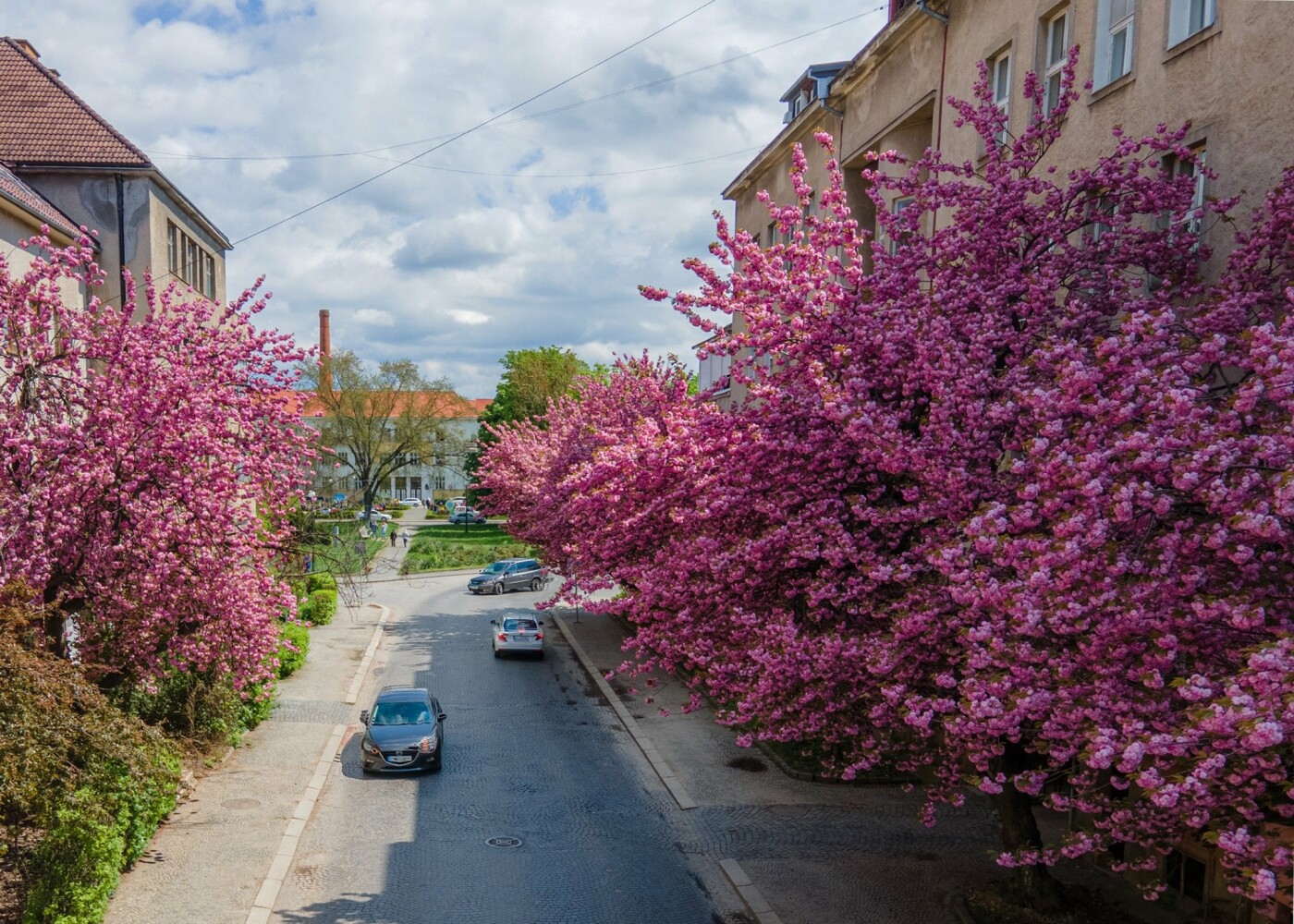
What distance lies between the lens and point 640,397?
105 ft

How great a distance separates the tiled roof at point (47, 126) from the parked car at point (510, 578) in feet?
90.1

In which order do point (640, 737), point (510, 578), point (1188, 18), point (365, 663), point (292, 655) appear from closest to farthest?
point (1188, 18) < point (640, 737) < point (292, 655) < point (365, 663) < point (510, 578)

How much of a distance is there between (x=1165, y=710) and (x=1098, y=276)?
5.61 m

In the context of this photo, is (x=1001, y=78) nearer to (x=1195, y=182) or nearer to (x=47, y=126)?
(x=1195, y=182)

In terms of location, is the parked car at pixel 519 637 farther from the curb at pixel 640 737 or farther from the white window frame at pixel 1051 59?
the white window frame at pixel 1051 59

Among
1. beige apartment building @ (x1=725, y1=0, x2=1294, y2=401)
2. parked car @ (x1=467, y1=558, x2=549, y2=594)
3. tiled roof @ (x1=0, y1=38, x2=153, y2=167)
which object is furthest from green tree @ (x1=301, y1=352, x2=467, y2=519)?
beige apartment building @ (x1=725, y1=0, x2=1294, y2=401)

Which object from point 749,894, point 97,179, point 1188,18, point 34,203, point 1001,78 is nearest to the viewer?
point 1188,18

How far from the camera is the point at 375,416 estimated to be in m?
75.9

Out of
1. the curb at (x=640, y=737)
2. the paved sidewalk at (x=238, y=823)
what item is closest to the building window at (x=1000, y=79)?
the curb at (x=640, y=737)

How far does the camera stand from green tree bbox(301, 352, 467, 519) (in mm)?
74438

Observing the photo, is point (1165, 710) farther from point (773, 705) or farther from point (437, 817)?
point (437, 817)

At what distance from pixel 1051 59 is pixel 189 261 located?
21881 millimetres

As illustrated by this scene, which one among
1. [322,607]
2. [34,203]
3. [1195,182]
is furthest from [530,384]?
[1195,182]

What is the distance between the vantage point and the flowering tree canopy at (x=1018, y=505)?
6.77 metres
